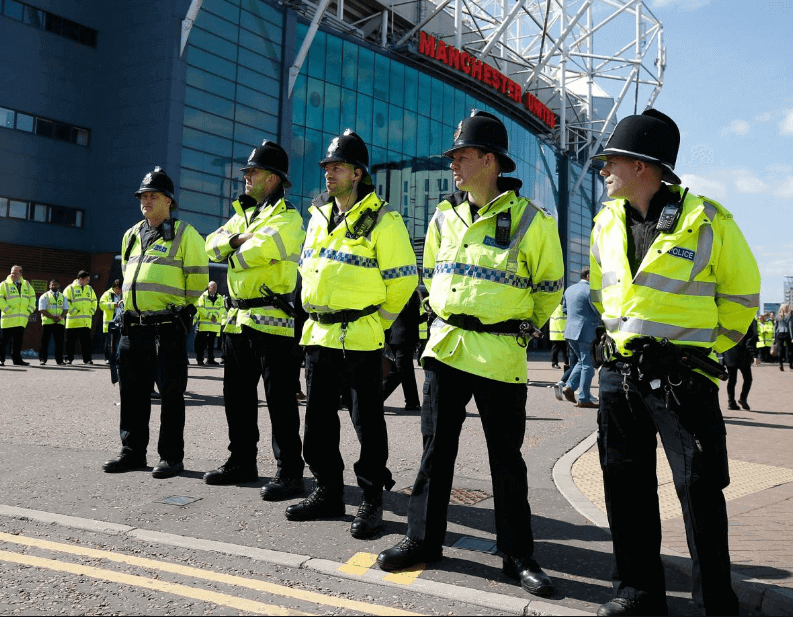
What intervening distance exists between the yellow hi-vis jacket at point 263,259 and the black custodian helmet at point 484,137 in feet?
5.14

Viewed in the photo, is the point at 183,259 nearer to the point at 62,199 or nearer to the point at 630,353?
the point at 630,353

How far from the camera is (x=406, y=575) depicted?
3.45 metres

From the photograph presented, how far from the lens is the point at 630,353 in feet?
10.2

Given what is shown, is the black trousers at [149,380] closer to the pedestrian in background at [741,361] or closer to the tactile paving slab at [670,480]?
the tactile paving slab at [670,480]

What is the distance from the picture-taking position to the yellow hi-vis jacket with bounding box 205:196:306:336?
4953mm

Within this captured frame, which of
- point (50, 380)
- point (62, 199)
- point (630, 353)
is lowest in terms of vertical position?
point (50, 380)

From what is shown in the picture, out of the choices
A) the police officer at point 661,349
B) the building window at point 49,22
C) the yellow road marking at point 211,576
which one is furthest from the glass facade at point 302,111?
the yellow road marking at point 211,576

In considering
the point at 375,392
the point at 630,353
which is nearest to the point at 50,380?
the point at 375,392

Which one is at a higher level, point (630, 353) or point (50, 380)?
point (630, 353)

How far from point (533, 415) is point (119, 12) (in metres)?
24.7

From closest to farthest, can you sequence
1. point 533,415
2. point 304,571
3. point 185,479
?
point 304,571
point 185,479
point 533,415

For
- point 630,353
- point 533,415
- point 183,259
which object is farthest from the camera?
point 533,415

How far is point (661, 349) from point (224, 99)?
27376mm

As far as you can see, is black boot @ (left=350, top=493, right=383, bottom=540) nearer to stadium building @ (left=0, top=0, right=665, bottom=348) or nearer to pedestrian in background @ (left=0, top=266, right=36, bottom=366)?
pedestrian in background @ (left=0, top=266, right=36, bottom=366)
